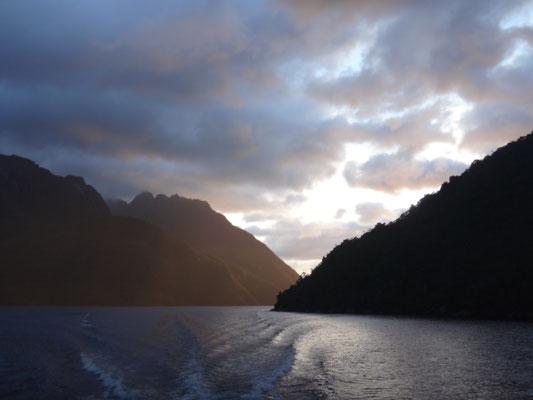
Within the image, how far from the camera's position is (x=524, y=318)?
271 ft

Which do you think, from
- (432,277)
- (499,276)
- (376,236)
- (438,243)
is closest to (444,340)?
(499,276)

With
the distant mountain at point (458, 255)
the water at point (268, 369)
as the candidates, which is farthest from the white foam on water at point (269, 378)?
the distant mountain at point (458, 255)

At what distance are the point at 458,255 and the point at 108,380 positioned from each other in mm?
96049

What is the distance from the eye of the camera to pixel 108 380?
26109mm

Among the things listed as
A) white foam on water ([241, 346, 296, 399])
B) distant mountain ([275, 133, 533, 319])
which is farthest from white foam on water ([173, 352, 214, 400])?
distant mountain ([275, 133, 533, 319])

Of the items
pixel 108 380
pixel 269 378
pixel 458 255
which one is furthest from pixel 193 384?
pixel 458 255

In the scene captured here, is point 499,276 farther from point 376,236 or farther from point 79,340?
point 79,340

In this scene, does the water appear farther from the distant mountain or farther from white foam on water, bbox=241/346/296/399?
the distant mountain

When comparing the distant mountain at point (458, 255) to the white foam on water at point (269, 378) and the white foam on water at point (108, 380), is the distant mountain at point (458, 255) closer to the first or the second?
the white foam on water at point (269, 378)

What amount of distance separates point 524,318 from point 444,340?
46966 mm

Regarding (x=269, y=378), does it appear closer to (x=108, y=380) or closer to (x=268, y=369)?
(x=268, y=369)

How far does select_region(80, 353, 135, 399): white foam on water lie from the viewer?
22.5 m

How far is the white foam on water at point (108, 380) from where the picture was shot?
22469 mm

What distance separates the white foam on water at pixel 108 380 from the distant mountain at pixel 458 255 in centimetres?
7932
